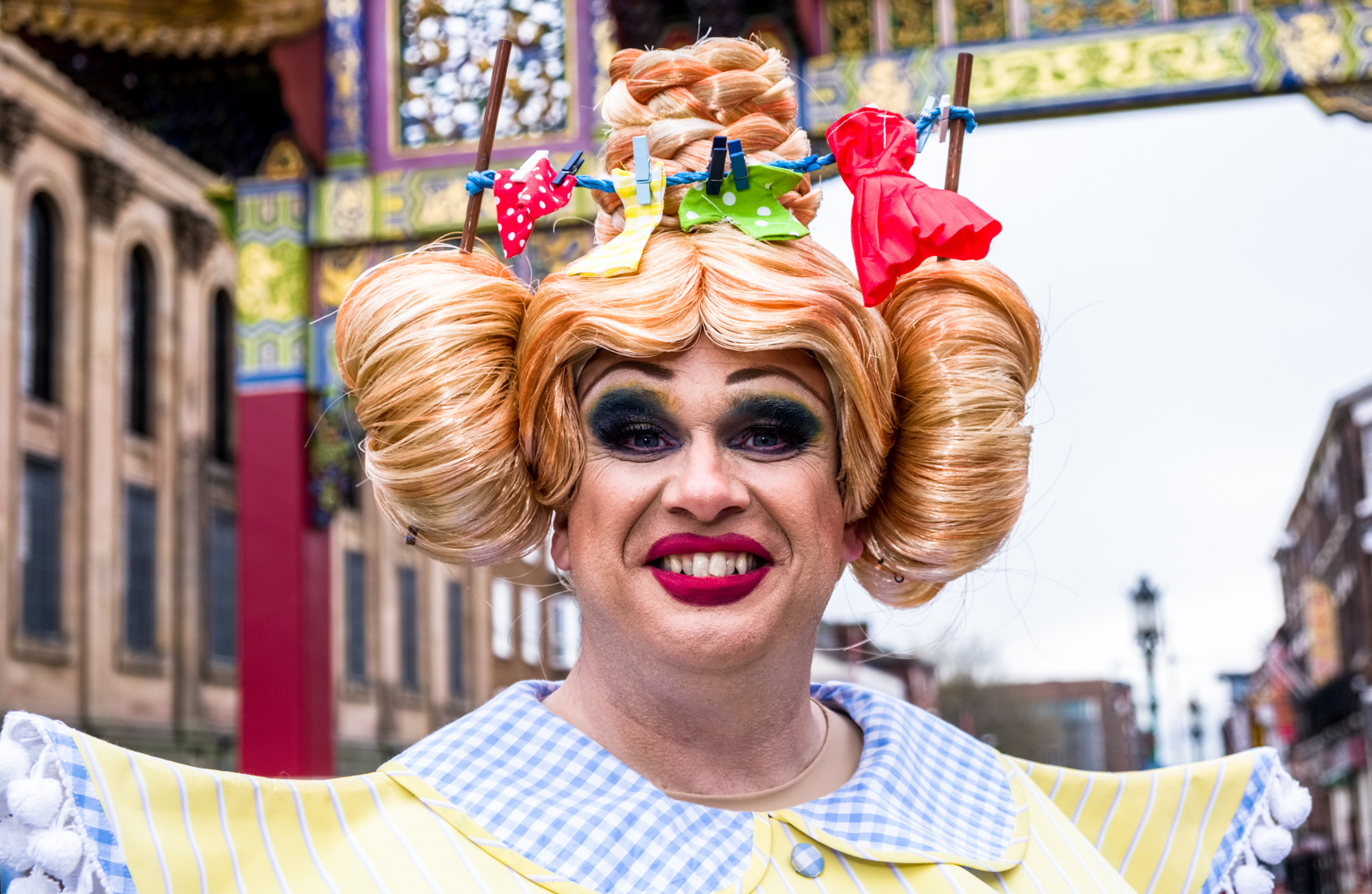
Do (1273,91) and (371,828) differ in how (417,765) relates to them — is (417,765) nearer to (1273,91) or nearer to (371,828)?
(371,828)

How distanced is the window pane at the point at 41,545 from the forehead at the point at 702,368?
1148 cm

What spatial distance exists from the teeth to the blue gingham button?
0.30 meters

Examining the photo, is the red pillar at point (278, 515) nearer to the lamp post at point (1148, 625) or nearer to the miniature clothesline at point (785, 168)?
the miniature clothesline at point (785, 168)

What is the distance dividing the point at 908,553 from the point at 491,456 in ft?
1.74

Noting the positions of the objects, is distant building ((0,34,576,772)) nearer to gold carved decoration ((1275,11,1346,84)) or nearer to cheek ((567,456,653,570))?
gold carved decoration ((1275,11,1346,84))

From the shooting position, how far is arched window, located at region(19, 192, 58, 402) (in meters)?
12.6

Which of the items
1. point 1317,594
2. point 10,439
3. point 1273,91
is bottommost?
point 1317,594

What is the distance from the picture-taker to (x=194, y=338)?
1538 cm

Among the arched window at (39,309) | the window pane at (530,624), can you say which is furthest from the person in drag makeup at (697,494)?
the arched window at (39,309)

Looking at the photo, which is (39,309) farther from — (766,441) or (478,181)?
(766,441)

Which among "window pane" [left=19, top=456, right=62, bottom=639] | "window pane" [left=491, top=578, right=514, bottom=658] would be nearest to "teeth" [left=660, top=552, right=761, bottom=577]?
"window pane" [left=19, top=456, right=62, bottom=639]

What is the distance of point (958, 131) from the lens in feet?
5.87

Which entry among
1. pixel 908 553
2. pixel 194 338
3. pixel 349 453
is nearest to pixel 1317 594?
pixel 194 338

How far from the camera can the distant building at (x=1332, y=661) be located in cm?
2453
